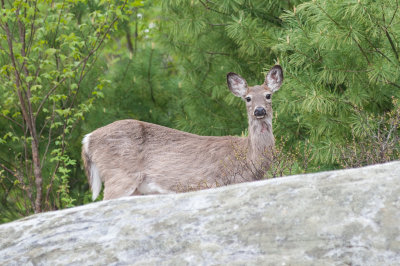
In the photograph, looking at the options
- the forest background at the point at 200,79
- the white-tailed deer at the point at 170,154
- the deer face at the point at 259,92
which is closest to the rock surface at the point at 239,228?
the forest background at the point at 200,79

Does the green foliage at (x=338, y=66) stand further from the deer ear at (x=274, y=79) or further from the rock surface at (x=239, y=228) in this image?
the rock surface at (x=239, y=228)

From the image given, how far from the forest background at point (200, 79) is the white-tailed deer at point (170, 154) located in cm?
31

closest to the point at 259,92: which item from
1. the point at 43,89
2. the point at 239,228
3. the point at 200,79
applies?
the point at 200,79

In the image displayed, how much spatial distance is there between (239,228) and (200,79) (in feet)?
24.0

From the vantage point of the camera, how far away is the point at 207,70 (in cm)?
1073

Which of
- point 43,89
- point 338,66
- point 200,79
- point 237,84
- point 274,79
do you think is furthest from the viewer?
point 200,79

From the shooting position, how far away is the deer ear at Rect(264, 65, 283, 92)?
748 cm

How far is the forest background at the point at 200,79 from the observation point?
7.38 metres

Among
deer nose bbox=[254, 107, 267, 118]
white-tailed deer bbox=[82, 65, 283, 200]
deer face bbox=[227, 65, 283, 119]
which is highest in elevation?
deer face bbox=[227, 65, 283, 119]

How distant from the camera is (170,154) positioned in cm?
741

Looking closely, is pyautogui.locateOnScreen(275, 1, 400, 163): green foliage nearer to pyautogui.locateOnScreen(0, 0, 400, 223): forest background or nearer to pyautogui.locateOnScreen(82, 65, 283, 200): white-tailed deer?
pyautogui.locateOnScreen(0, 0, 400, 223): forest background

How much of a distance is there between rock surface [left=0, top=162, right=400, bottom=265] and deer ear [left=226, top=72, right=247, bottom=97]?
3686mm

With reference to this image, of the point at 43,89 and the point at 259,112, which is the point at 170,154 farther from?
the point at 43,89

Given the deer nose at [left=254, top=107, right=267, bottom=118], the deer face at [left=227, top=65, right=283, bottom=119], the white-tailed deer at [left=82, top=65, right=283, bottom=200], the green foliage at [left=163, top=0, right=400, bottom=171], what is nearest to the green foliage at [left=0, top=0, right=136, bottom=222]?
the white-tailed deer at [left=82, top=65, right=283, bottom=200]
